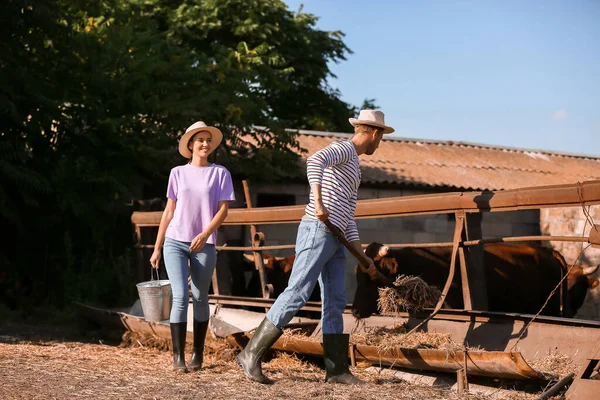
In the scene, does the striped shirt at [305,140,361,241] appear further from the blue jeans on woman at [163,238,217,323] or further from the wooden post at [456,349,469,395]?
the wooden post at [456,349,469,395]

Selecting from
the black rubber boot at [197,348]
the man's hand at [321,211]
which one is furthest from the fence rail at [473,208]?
the black rubber boot at [197,348]

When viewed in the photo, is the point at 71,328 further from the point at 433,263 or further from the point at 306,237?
the point at 306,237

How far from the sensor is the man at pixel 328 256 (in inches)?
231

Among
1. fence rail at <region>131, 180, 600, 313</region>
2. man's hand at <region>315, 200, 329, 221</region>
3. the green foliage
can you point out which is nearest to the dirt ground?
fence rail at <region>131, 180, 600, 313</region>

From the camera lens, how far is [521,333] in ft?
19.9

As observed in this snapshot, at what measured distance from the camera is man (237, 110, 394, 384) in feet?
19.3

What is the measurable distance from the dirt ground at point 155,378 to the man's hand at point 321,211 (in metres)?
1.13

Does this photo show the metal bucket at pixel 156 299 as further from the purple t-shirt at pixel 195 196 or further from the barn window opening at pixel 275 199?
the barn window opening at pixel 275 199

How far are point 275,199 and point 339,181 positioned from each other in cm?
1169

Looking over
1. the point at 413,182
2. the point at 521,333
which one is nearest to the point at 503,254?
the point at 521,333

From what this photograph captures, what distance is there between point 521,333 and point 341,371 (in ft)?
4.28

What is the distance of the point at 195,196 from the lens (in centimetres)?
668

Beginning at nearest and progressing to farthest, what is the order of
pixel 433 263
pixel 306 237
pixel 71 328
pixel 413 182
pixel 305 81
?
pixel 306 237 → pixel 433 263 → pixel 71 328 → pixel 413 182 → pixel 305 81

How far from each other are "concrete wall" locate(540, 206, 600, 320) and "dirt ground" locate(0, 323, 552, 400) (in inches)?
262
